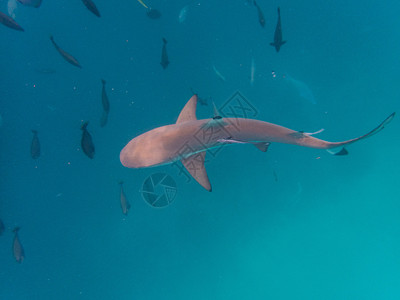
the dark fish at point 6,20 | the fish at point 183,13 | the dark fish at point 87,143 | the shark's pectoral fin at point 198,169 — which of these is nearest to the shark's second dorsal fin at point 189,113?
the shark's pectoral fin at point 198,169

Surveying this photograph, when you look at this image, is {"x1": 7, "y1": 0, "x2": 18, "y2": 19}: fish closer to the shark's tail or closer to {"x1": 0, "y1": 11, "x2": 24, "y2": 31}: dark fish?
{"x1": 0, "y1": 11, "x2": 24, "y2": 31}: dark fish

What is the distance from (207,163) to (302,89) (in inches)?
87.9

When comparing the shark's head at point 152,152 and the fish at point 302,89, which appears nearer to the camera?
the shark's head at point 152,152

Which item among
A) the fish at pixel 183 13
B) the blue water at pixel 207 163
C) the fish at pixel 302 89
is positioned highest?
the fish at pixel 302 89

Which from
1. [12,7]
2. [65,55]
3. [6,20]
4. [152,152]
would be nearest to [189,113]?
[152,152]

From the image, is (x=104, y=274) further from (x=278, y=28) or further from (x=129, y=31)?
(x=278, y=28)

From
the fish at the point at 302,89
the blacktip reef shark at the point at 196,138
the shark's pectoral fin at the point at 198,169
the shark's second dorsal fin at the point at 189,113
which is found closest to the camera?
the blacktip reef shark at the point at 196,138

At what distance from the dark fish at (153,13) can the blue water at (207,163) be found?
0.08 meters

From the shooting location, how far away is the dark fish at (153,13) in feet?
11.6

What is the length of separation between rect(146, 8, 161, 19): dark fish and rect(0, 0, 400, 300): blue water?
0.08m

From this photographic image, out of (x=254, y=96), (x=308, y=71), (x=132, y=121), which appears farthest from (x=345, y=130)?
(x=132, y=121)

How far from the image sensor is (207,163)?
170 inches

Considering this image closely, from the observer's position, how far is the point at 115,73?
370 cm

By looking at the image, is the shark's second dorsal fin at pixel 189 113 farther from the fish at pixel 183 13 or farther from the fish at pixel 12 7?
the fish at pixel 12 7
